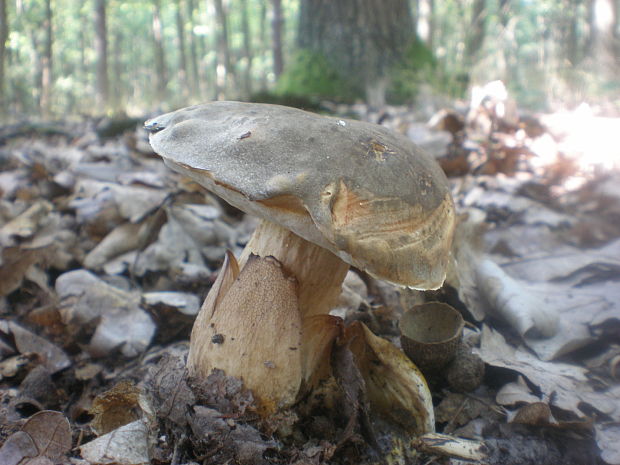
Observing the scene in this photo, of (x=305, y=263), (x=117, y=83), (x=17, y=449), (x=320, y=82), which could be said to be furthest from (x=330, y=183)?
(x=117, y=83)

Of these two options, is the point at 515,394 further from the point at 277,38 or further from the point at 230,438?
the point at 277,38

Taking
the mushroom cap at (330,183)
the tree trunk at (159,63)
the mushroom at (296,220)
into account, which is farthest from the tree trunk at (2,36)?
the tree trunk at (159,63)

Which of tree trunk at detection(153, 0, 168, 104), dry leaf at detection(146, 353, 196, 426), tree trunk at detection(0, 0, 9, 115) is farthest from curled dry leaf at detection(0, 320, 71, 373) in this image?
tree trunk at detection(153, 0, 168, 104)

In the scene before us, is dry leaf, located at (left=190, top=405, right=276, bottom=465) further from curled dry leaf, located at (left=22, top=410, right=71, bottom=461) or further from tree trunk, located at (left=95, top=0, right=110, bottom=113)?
tree trunk, located at (left=95, top=0, right=110, bottom=113)

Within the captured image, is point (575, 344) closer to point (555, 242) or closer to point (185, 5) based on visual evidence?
point (555, 242)

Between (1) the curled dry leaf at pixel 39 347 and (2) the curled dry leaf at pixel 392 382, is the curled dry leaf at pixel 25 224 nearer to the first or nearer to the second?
(1) the curled dry leaf at pixel 39 347

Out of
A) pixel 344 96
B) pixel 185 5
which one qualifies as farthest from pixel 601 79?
pixel 185 5
